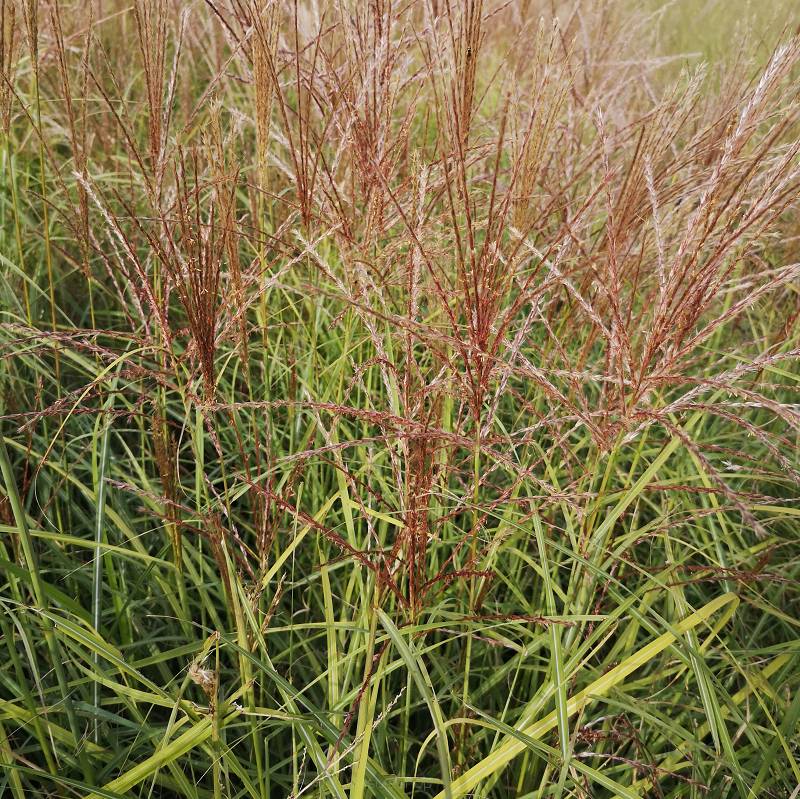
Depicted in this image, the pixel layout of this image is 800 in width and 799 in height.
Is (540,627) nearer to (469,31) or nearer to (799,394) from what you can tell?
(469,31)

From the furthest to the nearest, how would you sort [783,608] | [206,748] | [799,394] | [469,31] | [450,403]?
[799,394] → [783,608] → [450,403] → [206,748] → [469,31]

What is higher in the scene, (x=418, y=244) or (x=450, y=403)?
(x=418, y=244)

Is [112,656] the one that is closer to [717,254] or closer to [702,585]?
[717,254]

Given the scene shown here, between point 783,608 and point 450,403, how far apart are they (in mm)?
896

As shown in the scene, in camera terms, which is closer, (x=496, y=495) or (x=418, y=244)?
(x=418, y=244)

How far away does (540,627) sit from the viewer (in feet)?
→ 4.29

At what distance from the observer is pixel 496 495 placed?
5.55 ft

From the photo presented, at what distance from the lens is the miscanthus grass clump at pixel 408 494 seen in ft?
3.10

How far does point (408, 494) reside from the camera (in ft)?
3.17

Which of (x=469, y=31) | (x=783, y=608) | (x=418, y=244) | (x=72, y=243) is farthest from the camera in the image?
(x=72, y=243)

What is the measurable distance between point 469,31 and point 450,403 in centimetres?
79

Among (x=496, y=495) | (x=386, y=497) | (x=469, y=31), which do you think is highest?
(x=469, y=31)

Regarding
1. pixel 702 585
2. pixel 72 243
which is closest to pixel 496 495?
pixel 702 585

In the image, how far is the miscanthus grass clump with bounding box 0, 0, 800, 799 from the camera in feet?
3.10
